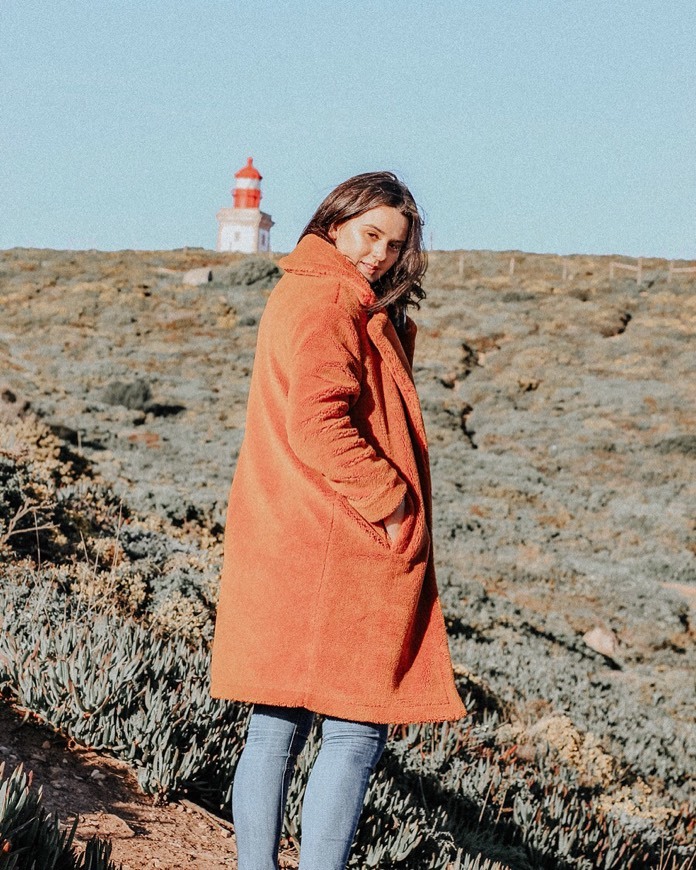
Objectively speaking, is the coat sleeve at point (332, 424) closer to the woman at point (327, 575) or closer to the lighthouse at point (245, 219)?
the woman at point (327, 575)

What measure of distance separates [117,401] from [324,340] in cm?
1572

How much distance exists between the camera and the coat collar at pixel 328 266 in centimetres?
205

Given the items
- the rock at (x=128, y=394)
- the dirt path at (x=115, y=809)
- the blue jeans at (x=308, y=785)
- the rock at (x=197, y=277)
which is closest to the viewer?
the blue jeans at (x=308, y=785)

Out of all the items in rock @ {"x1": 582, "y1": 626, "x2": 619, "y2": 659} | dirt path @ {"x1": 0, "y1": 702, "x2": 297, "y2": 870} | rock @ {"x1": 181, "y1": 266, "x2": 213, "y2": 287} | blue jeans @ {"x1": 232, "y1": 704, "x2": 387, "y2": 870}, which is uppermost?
rock @ {"x1": 181, "y1": 266, "x2": 213, "y2": 287}

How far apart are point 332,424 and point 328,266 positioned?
0.41 m

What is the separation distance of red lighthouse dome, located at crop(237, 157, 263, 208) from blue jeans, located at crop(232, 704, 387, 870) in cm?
6697

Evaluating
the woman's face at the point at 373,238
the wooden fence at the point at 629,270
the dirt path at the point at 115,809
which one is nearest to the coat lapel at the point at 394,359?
the woman's face at the point at 373,238

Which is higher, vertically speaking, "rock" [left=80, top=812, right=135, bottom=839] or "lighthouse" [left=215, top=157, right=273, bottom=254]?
"lighthouse" [left=215, top=157, right=273, bottom=254]

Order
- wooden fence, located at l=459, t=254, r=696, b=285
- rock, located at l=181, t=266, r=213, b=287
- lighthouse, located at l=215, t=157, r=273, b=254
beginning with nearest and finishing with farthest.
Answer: rock, located at l=181, t=266, r=213, b=287, wooden fence, located at l=459, t=254, r=696, b=285, lighthouse, located at l=215, t=157, r=273, b=254

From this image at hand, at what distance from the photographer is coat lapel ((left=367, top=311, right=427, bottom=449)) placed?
2.07 meters

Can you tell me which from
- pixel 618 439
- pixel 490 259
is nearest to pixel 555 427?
pixel 618 439

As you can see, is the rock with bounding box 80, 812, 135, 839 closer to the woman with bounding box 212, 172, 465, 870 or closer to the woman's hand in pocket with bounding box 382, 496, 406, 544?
the woman with bounding box 212, 172, 465, 870

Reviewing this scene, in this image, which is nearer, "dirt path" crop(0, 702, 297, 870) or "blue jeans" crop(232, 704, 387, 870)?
"blue jeans" crop(232, 704, 387, 870)

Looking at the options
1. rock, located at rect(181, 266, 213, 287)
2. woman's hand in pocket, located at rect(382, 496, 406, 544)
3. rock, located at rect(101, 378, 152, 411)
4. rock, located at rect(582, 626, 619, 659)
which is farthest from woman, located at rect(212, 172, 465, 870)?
rock, located at rect(181, 266, 213, 287)
